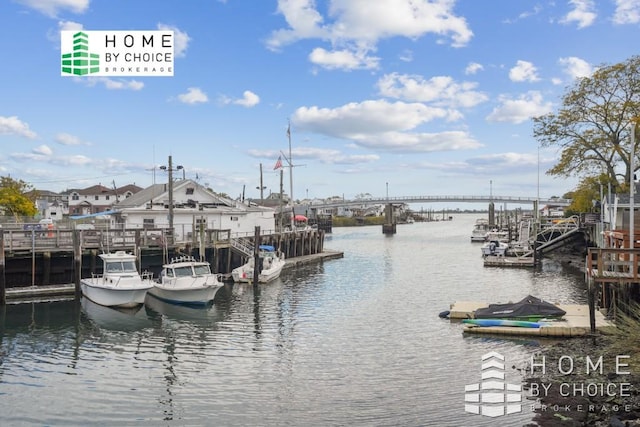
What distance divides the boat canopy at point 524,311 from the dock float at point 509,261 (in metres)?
29.2

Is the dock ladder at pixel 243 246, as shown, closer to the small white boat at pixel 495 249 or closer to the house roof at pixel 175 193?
the house roof at pixel 175 193

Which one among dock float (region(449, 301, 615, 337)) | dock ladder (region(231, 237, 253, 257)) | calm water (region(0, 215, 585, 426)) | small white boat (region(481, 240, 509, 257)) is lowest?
calm water (region(0, 215, 585, 426))

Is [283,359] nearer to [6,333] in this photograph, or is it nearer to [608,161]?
[6,333]

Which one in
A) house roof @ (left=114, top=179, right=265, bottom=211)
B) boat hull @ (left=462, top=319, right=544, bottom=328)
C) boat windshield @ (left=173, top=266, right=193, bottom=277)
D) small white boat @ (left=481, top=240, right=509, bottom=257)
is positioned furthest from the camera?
small white boat @ (left=481, top=240, right=509, bottom=257)

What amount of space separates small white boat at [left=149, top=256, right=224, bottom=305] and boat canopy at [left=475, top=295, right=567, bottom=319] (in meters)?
14.4

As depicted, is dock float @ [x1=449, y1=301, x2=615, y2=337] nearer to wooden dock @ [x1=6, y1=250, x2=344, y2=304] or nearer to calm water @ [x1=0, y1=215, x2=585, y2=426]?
calm water @ [x1=0, y1=215, x2=585, y2=426]

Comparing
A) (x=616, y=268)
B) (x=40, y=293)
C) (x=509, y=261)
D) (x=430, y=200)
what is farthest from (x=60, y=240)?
(x=430, y=200)

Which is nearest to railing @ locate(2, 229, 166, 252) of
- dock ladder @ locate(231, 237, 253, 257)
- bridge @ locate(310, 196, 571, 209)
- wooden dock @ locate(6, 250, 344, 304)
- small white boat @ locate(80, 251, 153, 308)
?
wooden dock @ locate(6, 250, 344, 304)

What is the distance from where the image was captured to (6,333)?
75.8ft

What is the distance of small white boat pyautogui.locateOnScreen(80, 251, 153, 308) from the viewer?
28.4 meters

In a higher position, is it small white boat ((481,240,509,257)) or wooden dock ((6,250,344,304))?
small white boat ((481,240,509,257))

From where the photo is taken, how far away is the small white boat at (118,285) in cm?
2842

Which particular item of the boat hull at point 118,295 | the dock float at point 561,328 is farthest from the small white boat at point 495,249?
the boat hull at point 118,295

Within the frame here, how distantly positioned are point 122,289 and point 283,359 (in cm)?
1278
